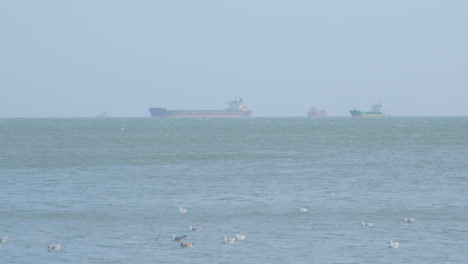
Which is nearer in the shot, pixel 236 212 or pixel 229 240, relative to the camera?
pixel 229 240

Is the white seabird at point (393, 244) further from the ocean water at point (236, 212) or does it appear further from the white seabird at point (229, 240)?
the white seabird at point (229, 240)

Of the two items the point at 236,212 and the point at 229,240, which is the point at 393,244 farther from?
the point at 236,212

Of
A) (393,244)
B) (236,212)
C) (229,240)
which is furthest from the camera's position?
(236,212)

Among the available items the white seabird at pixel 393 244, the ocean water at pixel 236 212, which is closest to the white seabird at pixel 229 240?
the ocean water at pixel 236 212

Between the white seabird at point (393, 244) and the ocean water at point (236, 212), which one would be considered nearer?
the ocean water at point (236, 212)

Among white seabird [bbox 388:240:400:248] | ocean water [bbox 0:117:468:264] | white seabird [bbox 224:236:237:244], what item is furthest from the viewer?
white seabird [bbox 224:236:237:244]

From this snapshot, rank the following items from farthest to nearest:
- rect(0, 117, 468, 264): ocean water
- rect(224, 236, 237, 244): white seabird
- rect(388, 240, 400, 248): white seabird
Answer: rect(224, 236, 237, 244): white seabird
rect(388, 240, 400, 248): white seabird
rect(0, 117, 468, 264): ocean water

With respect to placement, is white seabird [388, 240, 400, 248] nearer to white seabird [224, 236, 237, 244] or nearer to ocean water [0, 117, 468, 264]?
ocean water [0, 117, 468, 264]

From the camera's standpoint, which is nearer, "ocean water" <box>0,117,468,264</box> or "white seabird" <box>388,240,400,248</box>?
"ocean water" <box>0,117,468,264</box>

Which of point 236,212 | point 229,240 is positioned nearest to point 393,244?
point 229,240

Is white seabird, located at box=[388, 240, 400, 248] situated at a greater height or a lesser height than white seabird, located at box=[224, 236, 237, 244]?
lesser

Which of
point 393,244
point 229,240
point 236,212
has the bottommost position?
point 393,244

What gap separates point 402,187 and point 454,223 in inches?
384

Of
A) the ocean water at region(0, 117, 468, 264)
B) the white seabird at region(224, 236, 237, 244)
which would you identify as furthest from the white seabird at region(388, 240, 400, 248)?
the white seabird at region(224, 236, 237, 244)
